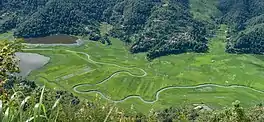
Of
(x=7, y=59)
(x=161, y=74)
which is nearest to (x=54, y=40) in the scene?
(x=161, y=74)

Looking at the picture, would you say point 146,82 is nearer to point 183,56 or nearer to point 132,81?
point 132,81

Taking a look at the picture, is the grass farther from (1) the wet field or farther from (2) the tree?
(2) the tree

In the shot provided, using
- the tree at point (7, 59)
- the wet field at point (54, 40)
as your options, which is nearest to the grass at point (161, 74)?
the wet field at point (54, 40)

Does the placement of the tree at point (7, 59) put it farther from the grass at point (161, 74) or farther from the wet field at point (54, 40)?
the wet field at point (54, 40)

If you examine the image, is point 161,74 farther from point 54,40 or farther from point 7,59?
point 7,59

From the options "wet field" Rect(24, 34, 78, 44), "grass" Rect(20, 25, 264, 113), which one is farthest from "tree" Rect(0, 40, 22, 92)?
"wet field" Rect(24, 34, 78, 44)

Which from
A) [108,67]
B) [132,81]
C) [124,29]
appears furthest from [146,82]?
[124,29]
